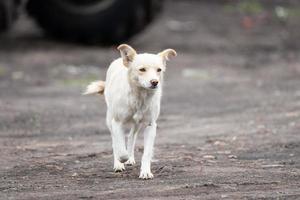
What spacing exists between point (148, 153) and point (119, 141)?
0.88 feet

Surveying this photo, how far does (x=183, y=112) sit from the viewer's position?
13.2 m

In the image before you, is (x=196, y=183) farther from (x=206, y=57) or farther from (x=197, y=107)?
(x=206, y=57)

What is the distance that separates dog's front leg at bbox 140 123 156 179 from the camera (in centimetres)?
818

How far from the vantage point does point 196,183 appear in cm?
786

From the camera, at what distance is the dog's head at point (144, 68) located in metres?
8.01

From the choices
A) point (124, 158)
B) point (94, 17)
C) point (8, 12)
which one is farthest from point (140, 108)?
point (94, 17)

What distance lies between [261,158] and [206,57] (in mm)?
9942

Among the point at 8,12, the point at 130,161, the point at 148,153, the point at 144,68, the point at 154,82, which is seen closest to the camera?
the point at 154,82

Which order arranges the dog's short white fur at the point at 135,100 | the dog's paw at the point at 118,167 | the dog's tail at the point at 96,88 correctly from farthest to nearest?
the dog's tail at the point at 96,88, the dog's paw at the point at 118,167, the dog's short white fur at the point at 135,100

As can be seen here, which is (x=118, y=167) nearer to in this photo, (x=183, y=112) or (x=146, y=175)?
(x=146, y=175)

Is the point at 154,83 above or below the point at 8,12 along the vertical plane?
below

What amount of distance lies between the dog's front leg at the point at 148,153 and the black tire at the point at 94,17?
36.4ft

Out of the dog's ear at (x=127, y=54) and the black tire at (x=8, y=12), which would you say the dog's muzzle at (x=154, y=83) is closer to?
the dog's ear at (x=127, y=54)

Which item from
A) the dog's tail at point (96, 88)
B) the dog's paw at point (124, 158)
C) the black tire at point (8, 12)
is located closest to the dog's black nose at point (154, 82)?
the dog's paw at point (124, 158)
